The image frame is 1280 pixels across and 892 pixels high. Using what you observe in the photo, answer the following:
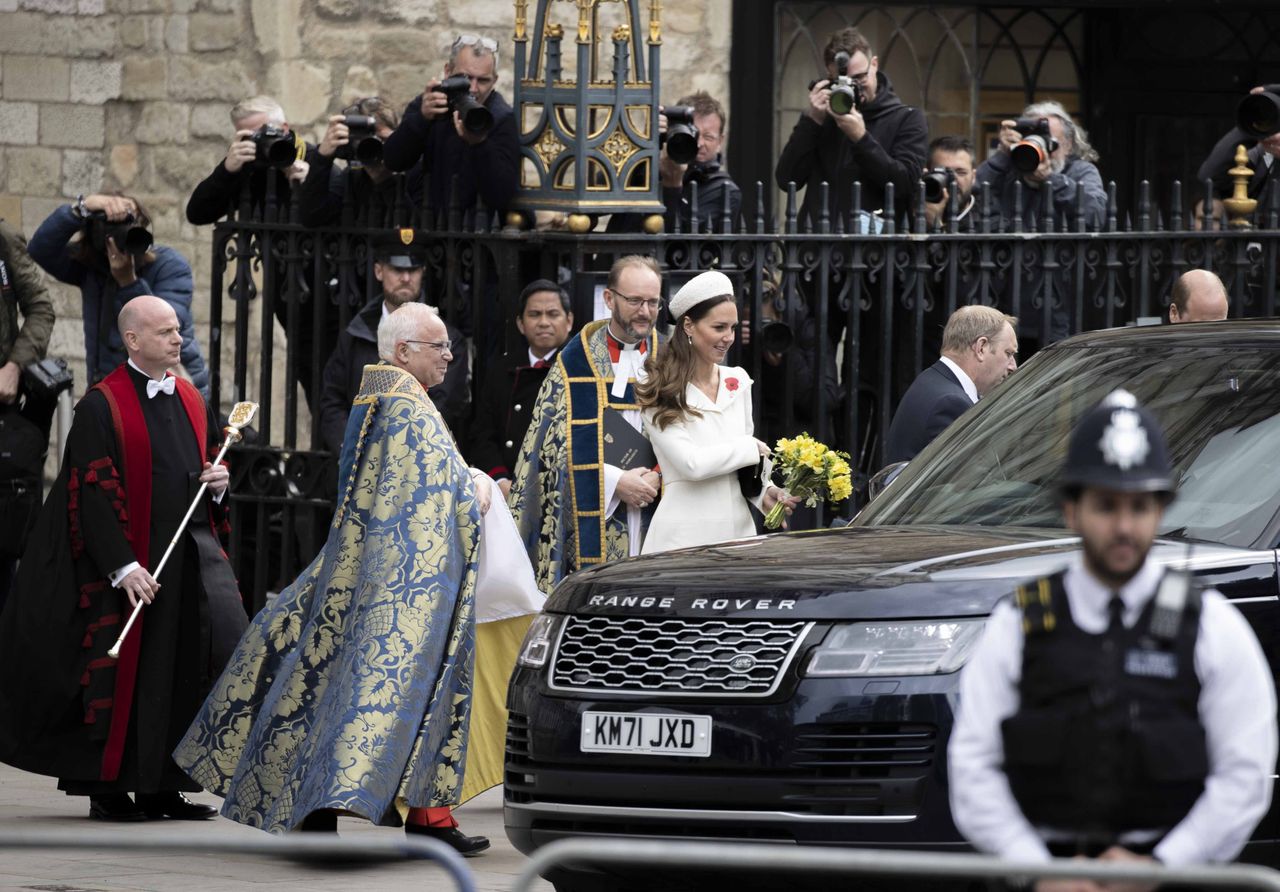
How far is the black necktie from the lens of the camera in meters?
4.19

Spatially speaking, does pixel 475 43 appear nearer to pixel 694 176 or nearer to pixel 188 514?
pixel 694 176

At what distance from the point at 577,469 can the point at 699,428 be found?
0.71m

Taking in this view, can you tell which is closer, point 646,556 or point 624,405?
point 646,556

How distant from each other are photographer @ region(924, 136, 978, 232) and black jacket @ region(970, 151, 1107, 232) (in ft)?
0.36

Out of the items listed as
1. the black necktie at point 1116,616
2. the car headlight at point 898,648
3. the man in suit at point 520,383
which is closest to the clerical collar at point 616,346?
the man in suit at point 520,383

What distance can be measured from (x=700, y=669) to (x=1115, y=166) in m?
11.3

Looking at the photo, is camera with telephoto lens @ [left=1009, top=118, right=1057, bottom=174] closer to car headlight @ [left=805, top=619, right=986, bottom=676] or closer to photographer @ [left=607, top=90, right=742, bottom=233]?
photographer @ [left=607, top=90, right=742, bottom=233]

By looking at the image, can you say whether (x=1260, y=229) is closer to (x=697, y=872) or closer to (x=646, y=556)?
(x=646, y=556)

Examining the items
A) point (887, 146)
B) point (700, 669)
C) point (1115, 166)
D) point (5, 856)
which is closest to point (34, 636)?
point (5, 856)

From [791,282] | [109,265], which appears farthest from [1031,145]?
[109,265]

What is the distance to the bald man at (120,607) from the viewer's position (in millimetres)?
9156

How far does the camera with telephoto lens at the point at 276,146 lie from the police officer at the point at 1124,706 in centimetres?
747

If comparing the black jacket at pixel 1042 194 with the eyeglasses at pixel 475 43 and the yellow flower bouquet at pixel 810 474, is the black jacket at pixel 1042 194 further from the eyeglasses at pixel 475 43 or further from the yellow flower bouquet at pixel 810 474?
the yellow flower bouquet at pixel 810 474

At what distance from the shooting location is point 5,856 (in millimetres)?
8367
